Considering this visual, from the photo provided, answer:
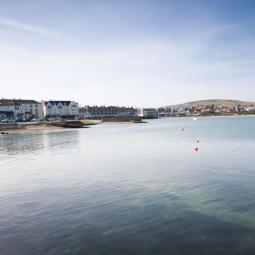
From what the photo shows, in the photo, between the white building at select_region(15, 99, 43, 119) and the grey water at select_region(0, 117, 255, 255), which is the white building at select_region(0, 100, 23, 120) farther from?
the grey water at select_region(0, 117, 255, 255)

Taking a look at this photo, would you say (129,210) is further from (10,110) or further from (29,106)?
(29,106)

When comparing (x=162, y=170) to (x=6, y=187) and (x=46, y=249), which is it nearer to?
(x=6, y=187)

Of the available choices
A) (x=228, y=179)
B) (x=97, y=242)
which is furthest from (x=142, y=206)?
(x=228, y=179)

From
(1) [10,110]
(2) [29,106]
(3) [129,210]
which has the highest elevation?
(2) [29,106]

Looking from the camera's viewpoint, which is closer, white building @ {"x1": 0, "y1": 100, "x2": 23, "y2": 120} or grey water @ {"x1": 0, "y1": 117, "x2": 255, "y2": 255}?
grey water @ {"x1": 0, "y1": 117, "x2": 255, "y2": 255}

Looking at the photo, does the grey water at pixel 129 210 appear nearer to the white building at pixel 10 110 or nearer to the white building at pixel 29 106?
the white building at pixel 10 110

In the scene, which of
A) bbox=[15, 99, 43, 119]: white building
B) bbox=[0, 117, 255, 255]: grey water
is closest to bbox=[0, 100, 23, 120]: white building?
bbox=[15, 99, 43, 119]: white building

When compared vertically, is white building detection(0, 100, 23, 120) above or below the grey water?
above

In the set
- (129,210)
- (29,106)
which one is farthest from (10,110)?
(129,210)

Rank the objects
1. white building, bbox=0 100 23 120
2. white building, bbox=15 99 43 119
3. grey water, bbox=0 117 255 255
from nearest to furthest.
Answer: grey water, bbox=0 117 255 255 < white building, bbox=0 100 23 120 < white building, bbox=15 99 43 119

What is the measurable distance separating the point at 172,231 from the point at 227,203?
6080 mm

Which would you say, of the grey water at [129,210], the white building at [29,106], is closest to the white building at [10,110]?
the white building at [29,106]

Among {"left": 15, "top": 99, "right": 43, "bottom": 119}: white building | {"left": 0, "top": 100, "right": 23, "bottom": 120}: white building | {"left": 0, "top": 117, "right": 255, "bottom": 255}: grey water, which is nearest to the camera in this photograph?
{"left": 0, "top": 117, "right": 255, "bottom": 255}: grey water

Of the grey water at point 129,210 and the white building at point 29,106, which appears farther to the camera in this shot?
the white building at point 29,106
